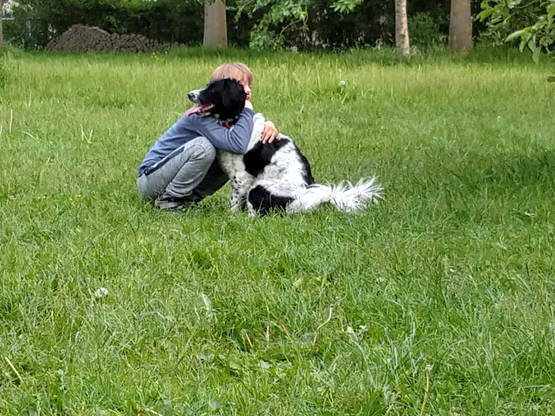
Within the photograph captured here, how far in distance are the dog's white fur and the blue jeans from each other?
142 mm

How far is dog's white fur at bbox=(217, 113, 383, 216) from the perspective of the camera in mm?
5684

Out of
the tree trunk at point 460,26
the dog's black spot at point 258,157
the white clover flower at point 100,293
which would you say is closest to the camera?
the white clover flower at point 100,293

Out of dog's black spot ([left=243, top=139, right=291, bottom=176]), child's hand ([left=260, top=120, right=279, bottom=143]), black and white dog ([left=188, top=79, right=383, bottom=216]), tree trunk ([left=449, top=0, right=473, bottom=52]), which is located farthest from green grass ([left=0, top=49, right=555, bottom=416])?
tree trunk ([left=449, top=0, right=473, bottom=52])

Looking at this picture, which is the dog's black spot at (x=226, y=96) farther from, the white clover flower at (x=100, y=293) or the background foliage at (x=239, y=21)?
the background foliage at (x=239, y=21)

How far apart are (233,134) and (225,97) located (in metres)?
0.25

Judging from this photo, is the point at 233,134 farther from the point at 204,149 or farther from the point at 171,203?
the point at 171,203

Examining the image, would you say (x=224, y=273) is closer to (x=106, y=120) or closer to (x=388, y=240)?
(x=388, y=240)

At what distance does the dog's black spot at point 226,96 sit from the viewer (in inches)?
222

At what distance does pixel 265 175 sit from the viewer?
5.86m

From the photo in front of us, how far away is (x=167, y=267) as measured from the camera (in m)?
4.48

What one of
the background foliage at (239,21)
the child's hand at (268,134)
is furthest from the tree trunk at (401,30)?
the child's hand at (268,134)

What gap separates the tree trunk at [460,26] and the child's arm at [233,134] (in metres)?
14.7

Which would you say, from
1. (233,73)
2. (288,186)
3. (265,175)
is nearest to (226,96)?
(233,73)

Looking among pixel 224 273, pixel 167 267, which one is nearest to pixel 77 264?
pixel 167 267
